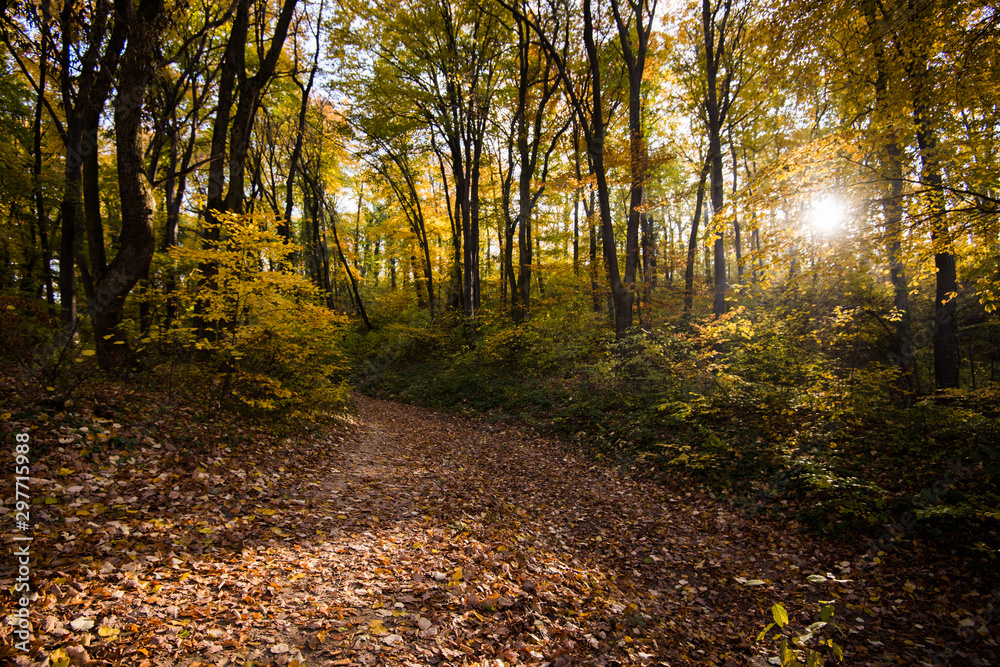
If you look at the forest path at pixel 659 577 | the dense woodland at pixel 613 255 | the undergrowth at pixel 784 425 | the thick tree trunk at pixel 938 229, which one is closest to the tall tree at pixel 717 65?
the dense woodland at pixel 613 255

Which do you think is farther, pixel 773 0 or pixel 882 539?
pixel 773 0

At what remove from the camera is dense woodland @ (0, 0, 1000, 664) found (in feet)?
16.8

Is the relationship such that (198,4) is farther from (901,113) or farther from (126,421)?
(901,113)

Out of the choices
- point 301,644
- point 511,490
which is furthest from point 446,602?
point 511,490

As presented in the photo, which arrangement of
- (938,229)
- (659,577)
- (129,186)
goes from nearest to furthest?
(659,577)
(938,229)
(129,186)

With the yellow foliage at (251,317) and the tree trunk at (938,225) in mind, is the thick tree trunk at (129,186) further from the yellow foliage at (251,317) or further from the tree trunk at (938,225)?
the tree trunk at (938,225)

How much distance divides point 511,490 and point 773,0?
28.7ft

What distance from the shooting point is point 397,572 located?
3.86m

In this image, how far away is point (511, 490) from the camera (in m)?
6.59

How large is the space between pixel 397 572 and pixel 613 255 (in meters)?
9.31

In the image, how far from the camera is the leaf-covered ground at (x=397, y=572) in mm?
2812

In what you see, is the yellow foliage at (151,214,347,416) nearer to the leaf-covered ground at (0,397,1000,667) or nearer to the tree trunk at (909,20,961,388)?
the leaf-covered ground at (0,397,1000,667)

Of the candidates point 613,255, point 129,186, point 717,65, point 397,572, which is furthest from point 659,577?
point 717,65

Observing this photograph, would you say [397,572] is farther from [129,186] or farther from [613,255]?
[613,255]
